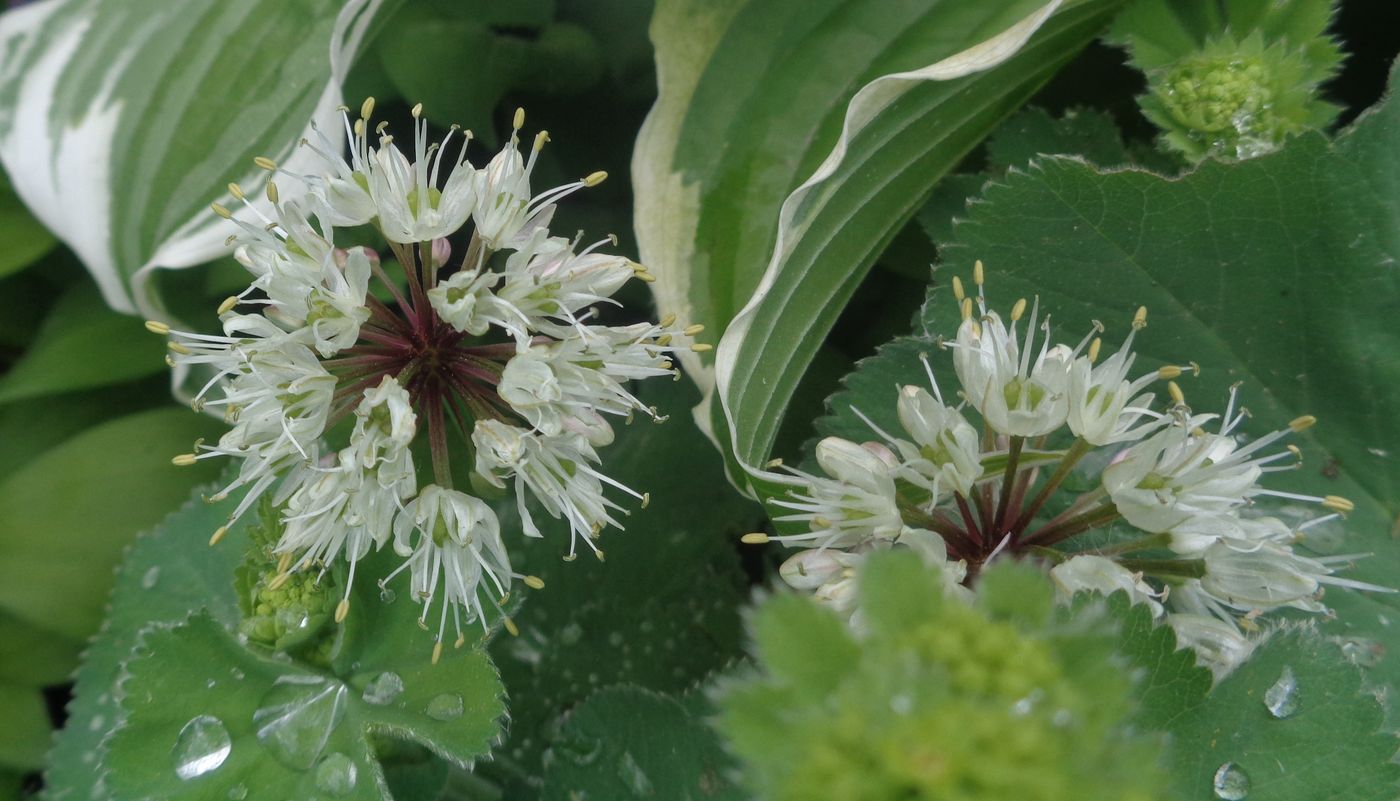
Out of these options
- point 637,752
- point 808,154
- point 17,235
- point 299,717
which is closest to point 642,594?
point 637,752

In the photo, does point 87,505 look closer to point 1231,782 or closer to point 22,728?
point 22,728

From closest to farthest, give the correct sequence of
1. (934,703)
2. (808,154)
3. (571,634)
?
(934,703)
(808,154)
(571,634)

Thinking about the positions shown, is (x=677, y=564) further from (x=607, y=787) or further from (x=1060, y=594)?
(x=1060, y=594)

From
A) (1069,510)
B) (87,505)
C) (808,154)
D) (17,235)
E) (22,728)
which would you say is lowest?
(22,728)

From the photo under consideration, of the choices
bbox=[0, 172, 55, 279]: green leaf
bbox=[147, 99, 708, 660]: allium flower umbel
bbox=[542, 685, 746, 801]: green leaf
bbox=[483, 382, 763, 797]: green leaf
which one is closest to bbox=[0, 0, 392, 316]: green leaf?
bbox=[0, 172, 55, 279]: green leaf

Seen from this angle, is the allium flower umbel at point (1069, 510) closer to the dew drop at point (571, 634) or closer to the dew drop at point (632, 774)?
the dew drop at point (632, 774)

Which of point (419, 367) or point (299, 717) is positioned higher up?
point (419, 367)

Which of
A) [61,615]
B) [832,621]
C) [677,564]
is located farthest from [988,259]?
[61,615]
